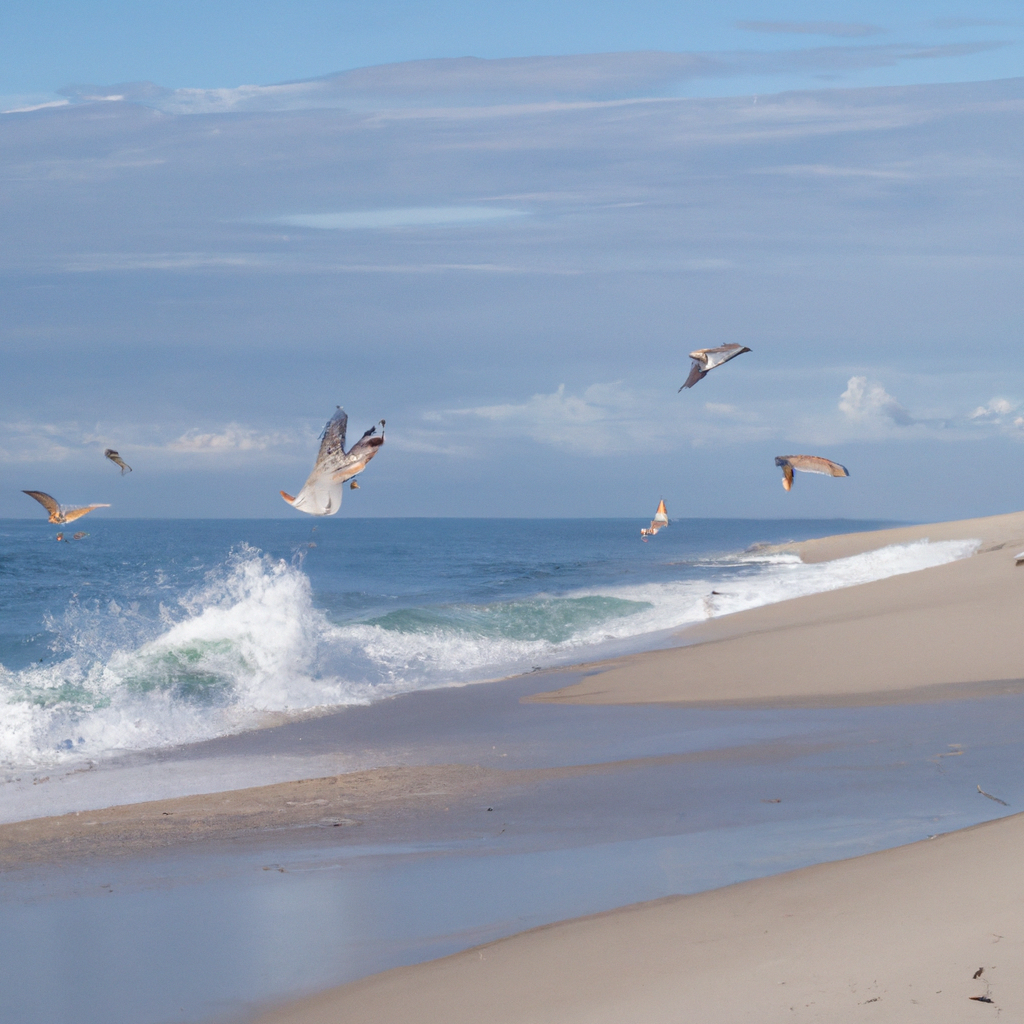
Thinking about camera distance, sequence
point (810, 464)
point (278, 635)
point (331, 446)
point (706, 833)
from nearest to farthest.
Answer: point (706, 833) → point (331, 446) → point (810, 464) → point (278, 635)

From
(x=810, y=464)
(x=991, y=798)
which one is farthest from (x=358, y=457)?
(x=810, y=464)

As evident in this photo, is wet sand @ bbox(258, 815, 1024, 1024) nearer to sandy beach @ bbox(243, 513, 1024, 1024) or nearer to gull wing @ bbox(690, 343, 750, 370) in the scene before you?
sandy beach @ bbox(243, 513, 1024, 1024)

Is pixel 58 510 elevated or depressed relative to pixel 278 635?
elevated

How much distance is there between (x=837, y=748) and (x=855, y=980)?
439cm

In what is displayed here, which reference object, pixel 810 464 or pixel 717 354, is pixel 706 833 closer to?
pixel 717 354

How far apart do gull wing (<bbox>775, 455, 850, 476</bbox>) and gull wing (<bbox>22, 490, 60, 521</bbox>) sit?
7357 millimetres

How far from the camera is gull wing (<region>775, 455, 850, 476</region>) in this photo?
1079cm

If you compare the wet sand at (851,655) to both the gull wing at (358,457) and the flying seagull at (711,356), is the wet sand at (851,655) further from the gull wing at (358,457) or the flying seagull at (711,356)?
the gull wing at (358,457)

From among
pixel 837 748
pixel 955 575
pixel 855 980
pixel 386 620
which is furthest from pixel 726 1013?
pixel 386 620

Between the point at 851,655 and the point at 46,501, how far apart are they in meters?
8.87

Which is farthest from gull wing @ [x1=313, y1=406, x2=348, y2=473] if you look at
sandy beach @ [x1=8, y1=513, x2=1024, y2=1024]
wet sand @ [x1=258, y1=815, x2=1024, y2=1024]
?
wet sand @ [x1=258, y1=815, x2=1024, y2=1024]

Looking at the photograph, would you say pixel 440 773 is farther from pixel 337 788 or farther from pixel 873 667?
pixel 873 667

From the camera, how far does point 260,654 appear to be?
50.0 feet

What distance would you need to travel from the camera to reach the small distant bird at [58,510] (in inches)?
365
